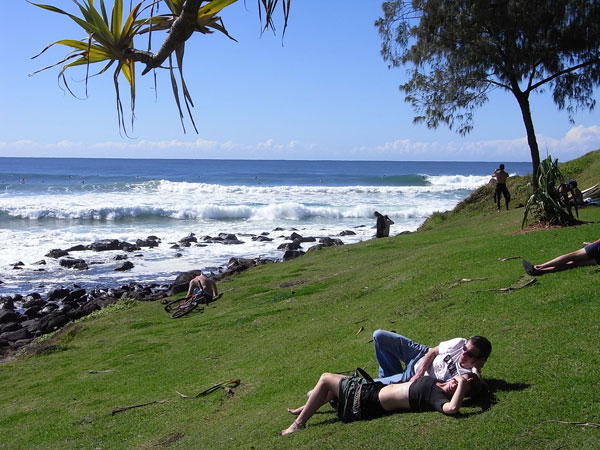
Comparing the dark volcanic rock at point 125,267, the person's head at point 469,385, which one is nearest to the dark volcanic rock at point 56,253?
the dark volcanic rock at point 125,267

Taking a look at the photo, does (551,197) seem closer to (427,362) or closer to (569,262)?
(569,262)

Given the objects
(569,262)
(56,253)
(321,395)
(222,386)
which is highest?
(569,262)

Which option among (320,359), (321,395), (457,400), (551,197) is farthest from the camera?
(551,197)

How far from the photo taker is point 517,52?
21.9m

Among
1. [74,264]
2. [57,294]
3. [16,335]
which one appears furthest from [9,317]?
[74,264]

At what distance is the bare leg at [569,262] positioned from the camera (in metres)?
9.05

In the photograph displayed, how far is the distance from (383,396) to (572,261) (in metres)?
4.73

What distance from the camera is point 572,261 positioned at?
30.1ft

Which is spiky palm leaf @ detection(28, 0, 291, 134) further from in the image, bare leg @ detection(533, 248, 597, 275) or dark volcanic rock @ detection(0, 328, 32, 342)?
dark volcanic rock @ detection(0, 328, 32, 342)

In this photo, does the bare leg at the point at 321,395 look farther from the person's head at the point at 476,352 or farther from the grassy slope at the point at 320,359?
the person's head at the point at 476,352

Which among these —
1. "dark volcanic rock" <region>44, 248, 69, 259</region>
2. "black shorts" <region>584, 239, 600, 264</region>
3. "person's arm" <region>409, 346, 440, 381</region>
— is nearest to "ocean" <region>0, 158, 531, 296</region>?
→ "dark volcanic rock" <region>44, 248, 69, 259</region>

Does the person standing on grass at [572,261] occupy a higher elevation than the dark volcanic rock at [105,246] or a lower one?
higher

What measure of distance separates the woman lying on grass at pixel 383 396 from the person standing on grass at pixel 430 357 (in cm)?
18

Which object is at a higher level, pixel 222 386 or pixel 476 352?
pixel 476 352
